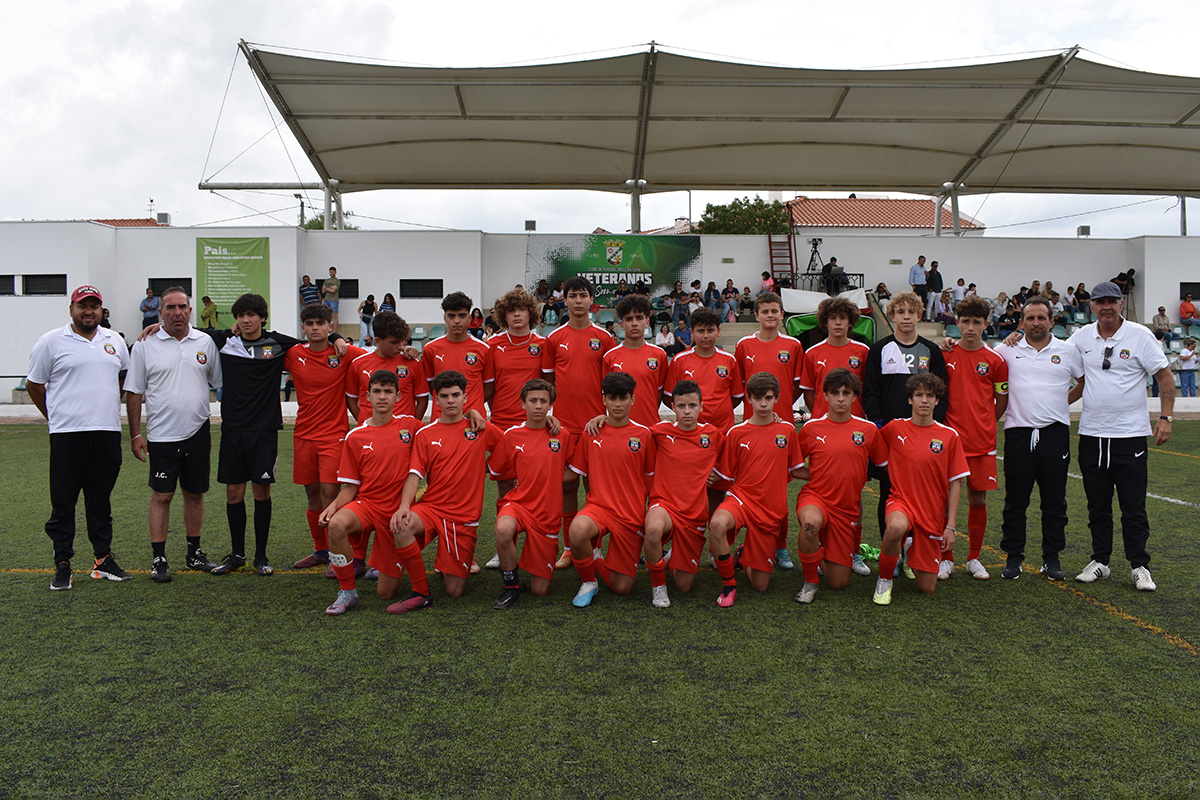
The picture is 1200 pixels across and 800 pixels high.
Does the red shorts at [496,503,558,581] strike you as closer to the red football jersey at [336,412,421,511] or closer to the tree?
the red football jersey at [336,412,421,511]

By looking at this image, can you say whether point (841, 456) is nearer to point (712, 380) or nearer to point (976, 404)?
point (712, 380)

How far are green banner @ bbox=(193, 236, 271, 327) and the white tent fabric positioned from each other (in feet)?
9.05

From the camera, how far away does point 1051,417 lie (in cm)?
506

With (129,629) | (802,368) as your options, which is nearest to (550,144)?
(802,368)

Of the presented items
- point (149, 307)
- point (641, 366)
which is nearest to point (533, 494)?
point (641, 366)

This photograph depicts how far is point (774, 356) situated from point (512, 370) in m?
1.77

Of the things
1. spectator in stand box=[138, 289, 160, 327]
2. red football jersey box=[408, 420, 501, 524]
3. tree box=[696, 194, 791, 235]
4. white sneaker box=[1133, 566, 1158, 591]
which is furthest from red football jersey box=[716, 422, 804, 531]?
tree box=[696, 194, 791, 235]

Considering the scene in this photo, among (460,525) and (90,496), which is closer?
(460,525)

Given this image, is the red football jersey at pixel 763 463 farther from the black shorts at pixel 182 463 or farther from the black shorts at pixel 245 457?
the black shorts at pixel 182 463

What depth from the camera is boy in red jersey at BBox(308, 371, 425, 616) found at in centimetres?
455

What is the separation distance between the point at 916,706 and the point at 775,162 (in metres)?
19.6

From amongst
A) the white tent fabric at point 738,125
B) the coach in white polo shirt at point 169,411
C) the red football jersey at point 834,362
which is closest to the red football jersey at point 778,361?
the red football jersey at point 834,362

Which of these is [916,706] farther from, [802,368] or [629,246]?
[629,246]

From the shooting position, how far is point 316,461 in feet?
17.6
